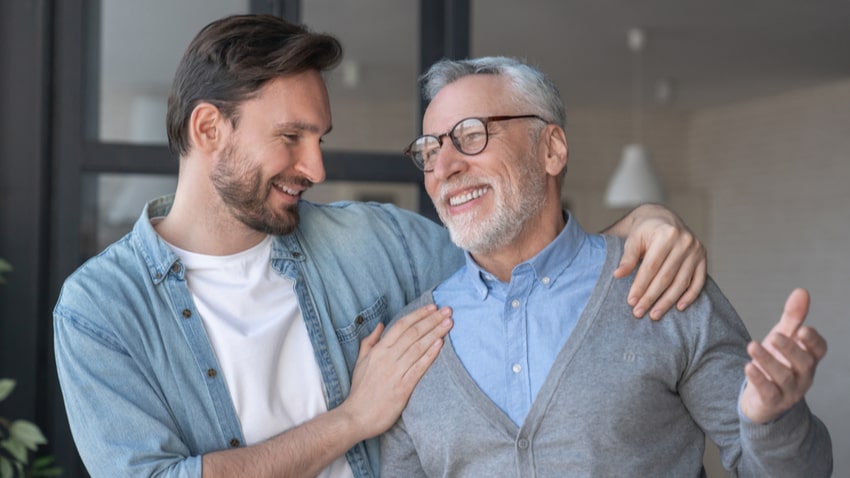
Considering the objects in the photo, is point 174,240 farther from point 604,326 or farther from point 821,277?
point 821,277

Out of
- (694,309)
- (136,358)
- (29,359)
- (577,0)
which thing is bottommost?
(29,359)

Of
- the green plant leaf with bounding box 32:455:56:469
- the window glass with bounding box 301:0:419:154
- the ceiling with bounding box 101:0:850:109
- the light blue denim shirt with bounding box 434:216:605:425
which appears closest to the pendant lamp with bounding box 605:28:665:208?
the ceiling with bounding box 101:0:850:109

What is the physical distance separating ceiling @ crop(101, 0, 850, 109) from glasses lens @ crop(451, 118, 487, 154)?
1.11m

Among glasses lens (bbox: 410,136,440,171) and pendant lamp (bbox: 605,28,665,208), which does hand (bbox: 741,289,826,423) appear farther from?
pendant lamp (bbox: 605,28,665,208)

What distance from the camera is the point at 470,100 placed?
200 cm

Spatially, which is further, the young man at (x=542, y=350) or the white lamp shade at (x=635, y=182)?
the white lamp shade at (x=635, y=182)

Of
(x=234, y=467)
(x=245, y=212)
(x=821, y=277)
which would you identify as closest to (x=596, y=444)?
(x=234, y=467)

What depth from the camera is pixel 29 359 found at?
2.52 m

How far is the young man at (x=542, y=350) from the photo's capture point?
175 centimetres

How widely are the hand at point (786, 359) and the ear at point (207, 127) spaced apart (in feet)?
3.75

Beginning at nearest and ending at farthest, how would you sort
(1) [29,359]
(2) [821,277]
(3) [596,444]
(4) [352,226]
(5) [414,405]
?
(3) [596,444]
(5) [414,405]
(4) [352,226]
(1) [29,359]
(2) [821,277]

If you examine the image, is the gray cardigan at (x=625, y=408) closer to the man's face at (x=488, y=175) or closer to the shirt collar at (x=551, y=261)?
the shirt collar at (x=551, y=261)

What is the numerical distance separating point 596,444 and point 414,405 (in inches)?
14.8

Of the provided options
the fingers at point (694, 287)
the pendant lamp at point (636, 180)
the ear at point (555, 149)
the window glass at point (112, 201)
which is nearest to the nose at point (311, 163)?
the ear at point (555, 149)
